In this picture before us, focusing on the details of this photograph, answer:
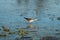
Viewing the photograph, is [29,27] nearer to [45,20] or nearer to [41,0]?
[45,20]

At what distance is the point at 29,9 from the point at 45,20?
7.82 ft

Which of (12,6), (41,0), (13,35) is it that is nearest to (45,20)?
(13,35)

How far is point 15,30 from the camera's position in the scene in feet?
25.7

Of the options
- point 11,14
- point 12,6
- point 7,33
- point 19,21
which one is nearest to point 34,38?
point 7,33

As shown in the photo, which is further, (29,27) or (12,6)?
(12,6)

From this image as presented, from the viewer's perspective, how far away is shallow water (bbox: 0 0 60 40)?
7997mm

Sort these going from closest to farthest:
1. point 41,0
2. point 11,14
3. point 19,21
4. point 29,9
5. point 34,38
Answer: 1. point 34,38
2. point 19,21
3. point 11,14
4. point 29,9
5. point 41,0

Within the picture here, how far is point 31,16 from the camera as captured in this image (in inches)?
394

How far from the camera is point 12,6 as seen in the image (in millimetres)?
12398

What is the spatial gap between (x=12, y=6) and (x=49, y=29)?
463 cm

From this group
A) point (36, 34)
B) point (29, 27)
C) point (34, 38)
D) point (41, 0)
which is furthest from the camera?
point (41, 0)

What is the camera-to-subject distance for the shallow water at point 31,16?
7997 mm

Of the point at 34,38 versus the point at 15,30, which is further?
the point at 15,30

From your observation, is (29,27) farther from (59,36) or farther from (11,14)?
(11,14)
